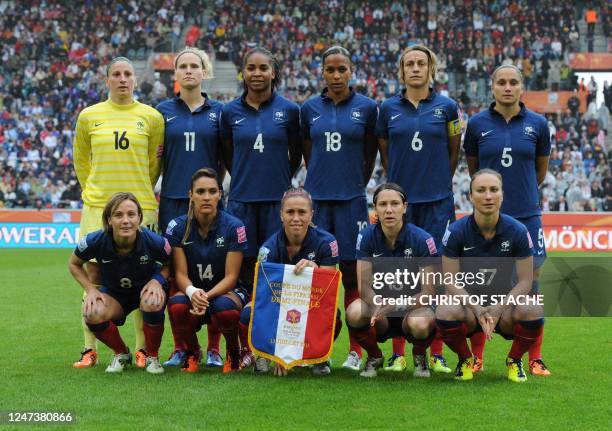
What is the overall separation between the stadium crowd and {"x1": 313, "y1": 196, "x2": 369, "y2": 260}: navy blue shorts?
716 inches

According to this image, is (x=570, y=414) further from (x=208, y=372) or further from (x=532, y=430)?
(x=208, y=372)

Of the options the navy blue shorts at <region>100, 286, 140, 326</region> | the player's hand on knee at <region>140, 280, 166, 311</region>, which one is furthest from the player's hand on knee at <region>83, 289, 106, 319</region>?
the player's hand on knee at <region>140, 280, 166, 311</region>

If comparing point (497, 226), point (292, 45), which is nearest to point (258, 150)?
point (497, 226)

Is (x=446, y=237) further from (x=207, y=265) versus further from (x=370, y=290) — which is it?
(x=207, y=265)

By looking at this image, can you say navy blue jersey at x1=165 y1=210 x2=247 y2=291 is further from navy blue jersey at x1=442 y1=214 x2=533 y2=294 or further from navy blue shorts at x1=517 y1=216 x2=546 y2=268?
navy blue shorts at x1=517 y1=216 x2=546 y2=268

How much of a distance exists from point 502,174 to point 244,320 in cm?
197

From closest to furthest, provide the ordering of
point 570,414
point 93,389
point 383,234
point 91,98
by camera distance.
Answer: point 570,414 < point 93,389 < point 383,234 < point 91,98

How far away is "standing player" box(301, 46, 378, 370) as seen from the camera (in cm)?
581

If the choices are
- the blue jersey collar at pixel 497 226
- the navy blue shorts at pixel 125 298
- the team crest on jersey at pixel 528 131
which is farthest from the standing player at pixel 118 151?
the team crest on jersey at pixel 528 131

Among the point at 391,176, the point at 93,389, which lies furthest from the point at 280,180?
the point at 93,389

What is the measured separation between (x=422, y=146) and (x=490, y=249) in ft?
2.95

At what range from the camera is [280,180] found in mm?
5906

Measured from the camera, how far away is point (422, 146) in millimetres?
5742

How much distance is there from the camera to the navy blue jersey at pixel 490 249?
523 cm
